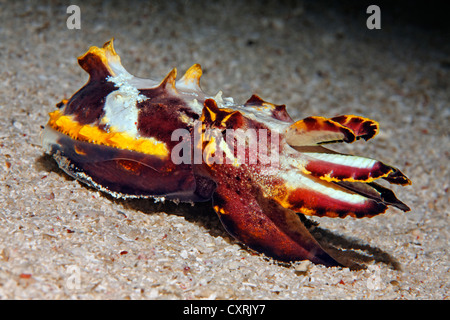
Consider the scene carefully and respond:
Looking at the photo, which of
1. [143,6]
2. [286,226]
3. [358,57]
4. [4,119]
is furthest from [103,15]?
[286,226]

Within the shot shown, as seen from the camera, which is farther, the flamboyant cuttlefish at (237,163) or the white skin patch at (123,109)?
the white skin patch at (123,109)

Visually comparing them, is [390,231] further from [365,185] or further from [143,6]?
[143,6]

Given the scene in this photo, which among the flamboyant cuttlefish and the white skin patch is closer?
the flamboyant cuttlefish

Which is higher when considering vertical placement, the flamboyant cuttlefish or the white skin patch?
the white skin patch

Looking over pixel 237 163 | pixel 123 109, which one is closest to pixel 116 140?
pixel 123 109

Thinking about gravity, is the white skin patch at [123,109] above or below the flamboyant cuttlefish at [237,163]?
above

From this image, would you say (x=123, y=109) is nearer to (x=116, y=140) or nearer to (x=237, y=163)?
(x=116, y=140)

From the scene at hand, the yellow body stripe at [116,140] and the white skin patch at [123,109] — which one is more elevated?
the white skin patch at [123,109]
